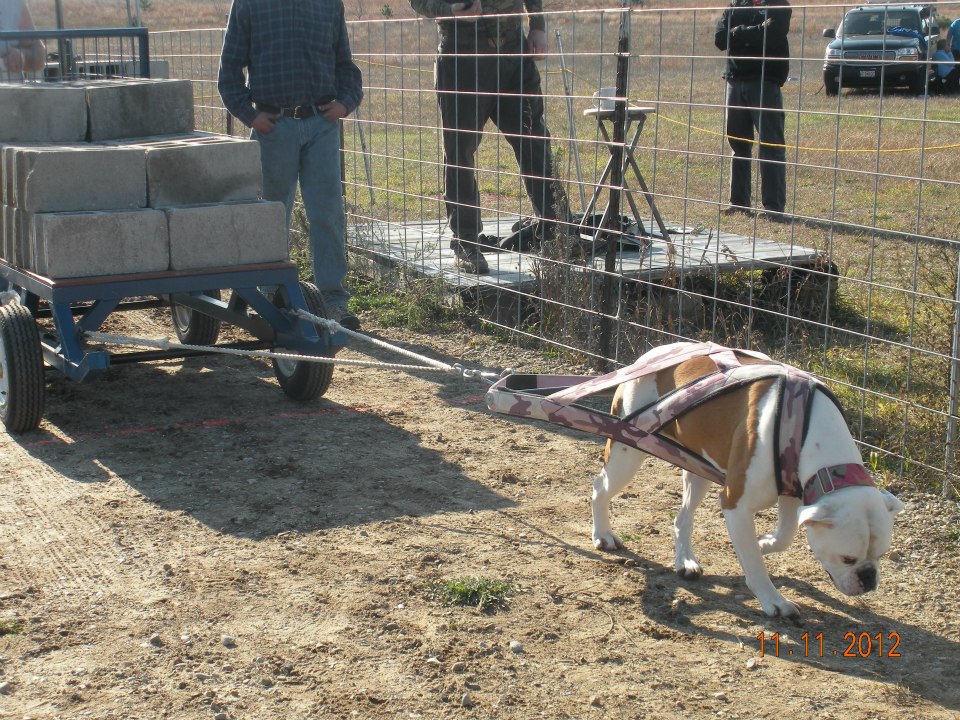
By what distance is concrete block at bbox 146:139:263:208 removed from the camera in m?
5.69

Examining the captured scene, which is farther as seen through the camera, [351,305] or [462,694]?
[351,305]

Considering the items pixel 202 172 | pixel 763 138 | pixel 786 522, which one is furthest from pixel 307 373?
pixel 763 138

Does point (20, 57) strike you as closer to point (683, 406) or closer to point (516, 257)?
point (516, 257)

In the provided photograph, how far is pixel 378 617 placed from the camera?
394cm

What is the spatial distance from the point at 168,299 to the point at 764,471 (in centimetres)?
410

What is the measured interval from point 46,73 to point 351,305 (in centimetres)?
322

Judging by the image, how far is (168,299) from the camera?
260 inches

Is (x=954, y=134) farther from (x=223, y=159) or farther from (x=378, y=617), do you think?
(x=378, y=617)

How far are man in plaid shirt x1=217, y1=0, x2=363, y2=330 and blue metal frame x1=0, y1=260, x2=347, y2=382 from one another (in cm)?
109

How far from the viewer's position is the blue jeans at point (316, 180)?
7.37 meters

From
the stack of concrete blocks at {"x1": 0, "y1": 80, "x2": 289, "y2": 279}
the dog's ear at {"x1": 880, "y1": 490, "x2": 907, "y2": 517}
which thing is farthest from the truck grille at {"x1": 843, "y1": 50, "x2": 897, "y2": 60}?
the stack of concrete blocks at {"x1": 0, "y1": 80, "x2": 289, "y2": 279}

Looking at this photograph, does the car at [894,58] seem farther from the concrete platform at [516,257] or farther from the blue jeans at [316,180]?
the blue jeans at [316,180]

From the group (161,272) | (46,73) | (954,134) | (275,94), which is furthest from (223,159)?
(954,134)
